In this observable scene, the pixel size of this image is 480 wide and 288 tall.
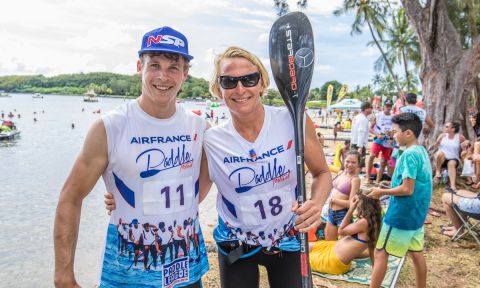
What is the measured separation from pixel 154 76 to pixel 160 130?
1.04ft

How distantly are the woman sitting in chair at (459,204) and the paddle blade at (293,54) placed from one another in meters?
4.28

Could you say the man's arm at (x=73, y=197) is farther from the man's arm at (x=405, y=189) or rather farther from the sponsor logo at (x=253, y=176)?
the man's arm at (x=405, y=189)

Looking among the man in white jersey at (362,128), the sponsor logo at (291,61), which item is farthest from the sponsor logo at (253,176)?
the man in white jersey at (362,128)

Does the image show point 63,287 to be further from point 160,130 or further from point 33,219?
point 33,219

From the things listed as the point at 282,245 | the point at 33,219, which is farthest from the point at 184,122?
the point at 33,219

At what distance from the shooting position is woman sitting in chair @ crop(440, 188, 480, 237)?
550 centimetres

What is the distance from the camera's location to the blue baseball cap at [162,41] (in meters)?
2.08

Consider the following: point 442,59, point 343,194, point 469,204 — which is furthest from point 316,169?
Result: point 442,59

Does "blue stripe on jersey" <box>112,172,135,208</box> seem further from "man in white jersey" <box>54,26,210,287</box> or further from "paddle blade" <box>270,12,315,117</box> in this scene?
"paddle blade" <box>270,12,315,117</box>

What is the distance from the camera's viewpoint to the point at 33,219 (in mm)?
11984

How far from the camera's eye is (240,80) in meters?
2.31

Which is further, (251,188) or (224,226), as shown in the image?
(224,226)

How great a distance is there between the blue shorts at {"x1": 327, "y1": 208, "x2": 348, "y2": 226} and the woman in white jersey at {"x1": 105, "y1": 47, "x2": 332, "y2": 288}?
123 inches

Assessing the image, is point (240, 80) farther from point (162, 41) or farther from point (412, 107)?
point (412, 107)
